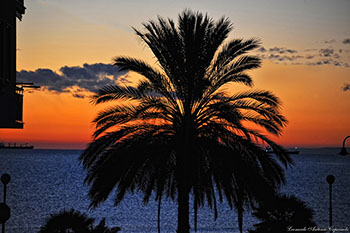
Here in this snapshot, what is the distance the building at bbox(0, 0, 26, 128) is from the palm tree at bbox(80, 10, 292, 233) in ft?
12.0

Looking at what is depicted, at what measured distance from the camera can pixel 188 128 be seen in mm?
20047

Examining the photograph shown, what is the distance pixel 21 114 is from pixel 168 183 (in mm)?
6840

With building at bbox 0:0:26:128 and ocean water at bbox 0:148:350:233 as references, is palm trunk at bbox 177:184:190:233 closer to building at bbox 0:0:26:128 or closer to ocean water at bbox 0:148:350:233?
building at bbox 0:0:26:128

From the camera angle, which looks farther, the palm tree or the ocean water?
the ocean water

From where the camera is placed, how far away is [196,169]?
782 inches

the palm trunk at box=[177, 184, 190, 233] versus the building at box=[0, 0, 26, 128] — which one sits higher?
the building at box=[0, 0, 26, 128]

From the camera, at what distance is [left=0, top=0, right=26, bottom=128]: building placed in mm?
21141

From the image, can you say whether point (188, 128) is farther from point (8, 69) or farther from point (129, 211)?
point (129, 211)

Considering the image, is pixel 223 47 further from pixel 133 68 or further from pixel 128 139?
pixel 128 139

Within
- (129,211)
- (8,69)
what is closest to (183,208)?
(8,69)

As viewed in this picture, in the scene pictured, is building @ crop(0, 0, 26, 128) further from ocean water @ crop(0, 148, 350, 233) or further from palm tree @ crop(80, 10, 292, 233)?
ocean water @ crop(0, 148, 350, 233)

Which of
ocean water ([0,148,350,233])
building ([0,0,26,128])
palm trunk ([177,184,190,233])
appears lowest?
ocean water ([0,148,350,233])

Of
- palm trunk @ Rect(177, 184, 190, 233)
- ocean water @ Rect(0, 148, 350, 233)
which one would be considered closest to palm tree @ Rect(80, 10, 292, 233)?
palm trunk @ Rect(177, 184, 190, 233)

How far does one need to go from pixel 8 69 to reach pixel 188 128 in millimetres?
7402
